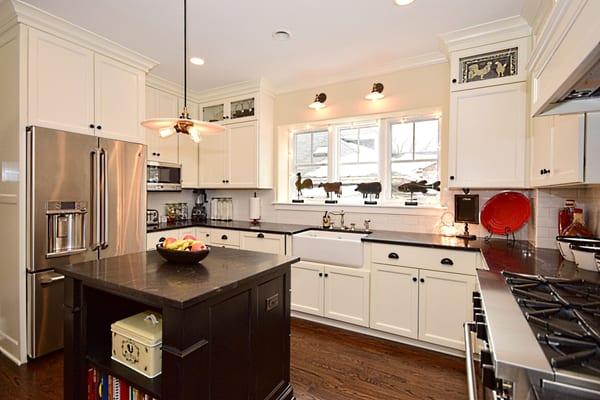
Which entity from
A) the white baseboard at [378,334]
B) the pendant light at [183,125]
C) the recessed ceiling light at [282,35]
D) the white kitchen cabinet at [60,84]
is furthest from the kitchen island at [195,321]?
the recessed ceiling light at [282,35]

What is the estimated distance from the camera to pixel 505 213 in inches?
107

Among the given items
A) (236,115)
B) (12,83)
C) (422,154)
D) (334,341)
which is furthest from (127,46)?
(334,341)

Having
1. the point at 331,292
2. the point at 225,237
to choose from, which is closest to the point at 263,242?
the point at 225,237

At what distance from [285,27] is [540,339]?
8.39ft

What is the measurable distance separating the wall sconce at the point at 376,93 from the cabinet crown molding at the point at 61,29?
7.60ft

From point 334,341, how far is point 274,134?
258 centimetres

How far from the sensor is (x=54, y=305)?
7.95 ft

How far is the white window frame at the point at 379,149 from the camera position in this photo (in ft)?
10.7

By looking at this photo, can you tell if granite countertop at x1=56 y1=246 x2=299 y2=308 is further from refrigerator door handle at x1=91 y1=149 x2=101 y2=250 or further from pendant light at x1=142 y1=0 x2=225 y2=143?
refrigerator door handle at x1=91 y1=149 x2=101 y2=250

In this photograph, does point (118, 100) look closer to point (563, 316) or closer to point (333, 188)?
point (333, 188)

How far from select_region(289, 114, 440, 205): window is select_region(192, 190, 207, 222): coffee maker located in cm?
137

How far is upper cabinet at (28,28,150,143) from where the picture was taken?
236 cm

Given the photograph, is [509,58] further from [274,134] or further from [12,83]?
[12,83]

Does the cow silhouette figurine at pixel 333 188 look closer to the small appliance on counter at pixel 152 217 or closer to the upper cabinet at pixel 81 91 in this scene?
the upper cabinet at pixel 81 91
